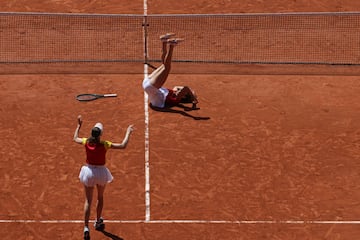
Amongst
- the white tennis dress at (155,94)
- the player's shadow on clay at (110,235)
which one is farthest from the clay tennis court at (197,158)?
the white tennis dress at (155,94)

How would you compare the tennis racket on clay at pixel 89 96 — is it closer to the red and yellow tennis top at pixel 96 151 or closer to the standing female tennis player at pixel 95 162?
the standing female tennis player at pixel 95 162

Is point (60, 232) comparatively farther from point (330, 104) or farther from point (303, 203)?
point (330, 104)

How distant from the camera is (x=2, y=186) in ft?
52.9

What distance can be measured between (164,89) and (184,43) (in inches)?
182

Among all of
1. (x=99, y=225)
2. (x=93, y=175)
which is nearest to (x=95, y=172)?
(x=93, y=175)

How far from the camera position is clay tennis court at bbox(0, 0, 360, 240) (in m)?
15.1

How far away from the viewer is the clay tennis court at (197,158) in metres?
15.1

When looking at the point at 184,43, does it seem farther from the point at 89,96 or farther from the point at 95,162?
the point at 95,162

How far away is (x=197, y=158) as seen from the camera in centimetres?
1738

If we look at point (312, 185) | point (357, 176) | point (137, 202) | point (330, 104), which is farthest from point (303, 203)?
point (330, 104)

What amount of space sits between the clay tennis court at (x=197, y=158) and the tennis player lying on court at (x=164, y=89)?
402 millimetres

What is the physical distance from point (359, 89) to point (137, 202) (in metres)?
8.40

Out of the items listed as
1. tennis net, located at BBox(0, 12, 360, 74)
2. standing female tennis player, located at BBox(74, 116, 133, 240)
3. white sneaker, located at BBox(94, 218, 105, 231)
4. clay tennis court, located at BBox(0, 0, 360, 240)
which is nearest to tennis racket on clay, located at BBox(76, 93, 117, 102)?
clay tennis court, located at BBox(0, 0, 360, 240)

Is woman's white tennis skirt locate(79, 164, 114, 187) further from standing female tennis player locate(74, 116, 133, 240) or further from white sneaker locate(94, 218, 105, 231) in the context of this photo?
white sneaker locate(94, 218, 105, 231)
